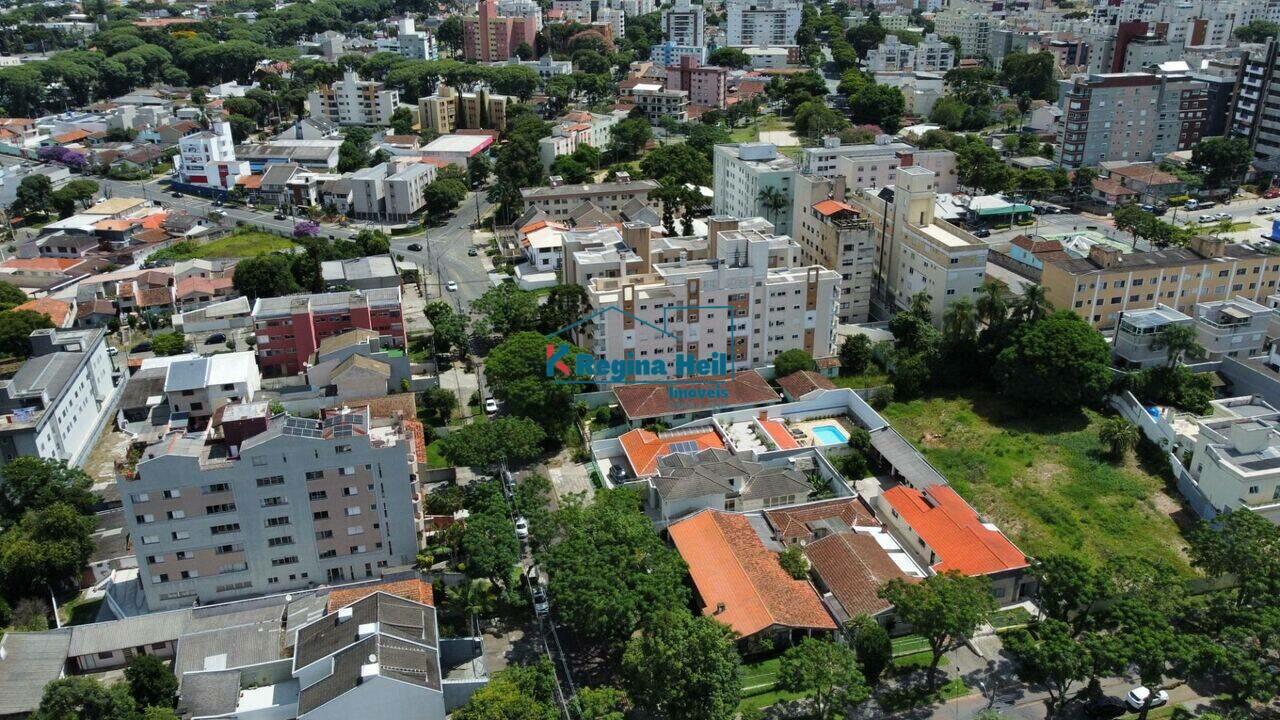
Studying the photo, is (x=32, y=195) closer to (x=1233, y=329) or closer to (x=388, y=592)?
(x=388, y=592)

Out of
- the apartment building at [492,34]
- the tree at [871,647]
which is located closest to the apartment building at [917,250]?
the tree at [871,647]

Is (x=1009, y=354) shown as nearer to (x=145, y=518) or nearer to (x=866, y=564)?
(x=866, y=564)

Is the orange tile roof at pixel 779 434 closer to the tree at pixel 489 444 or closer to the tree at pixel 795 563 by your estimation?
the tree at pixel 795 563

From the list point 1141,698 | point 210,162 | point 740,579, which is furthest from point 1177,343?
point 210,162

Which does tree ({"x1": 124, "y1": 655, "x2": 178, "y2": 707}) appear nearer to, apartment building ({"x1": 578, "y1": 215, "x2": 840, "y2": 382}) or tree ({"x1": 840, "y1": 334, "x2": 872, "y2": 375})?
apartment building ({"x1": 578, "y1": 215, "x2": 840, "y2": 382})

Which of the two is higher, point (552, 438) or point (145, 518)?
point (145, 518)

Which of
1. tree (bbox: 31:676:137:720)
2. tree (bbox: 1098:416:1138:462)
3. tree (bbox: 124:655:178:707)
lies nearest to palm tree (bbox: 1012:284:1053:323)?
tree (bbox: 1098:416:1138:462)

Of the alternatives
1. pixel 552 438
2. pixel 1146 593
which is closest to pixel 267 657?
pixel 552 438
